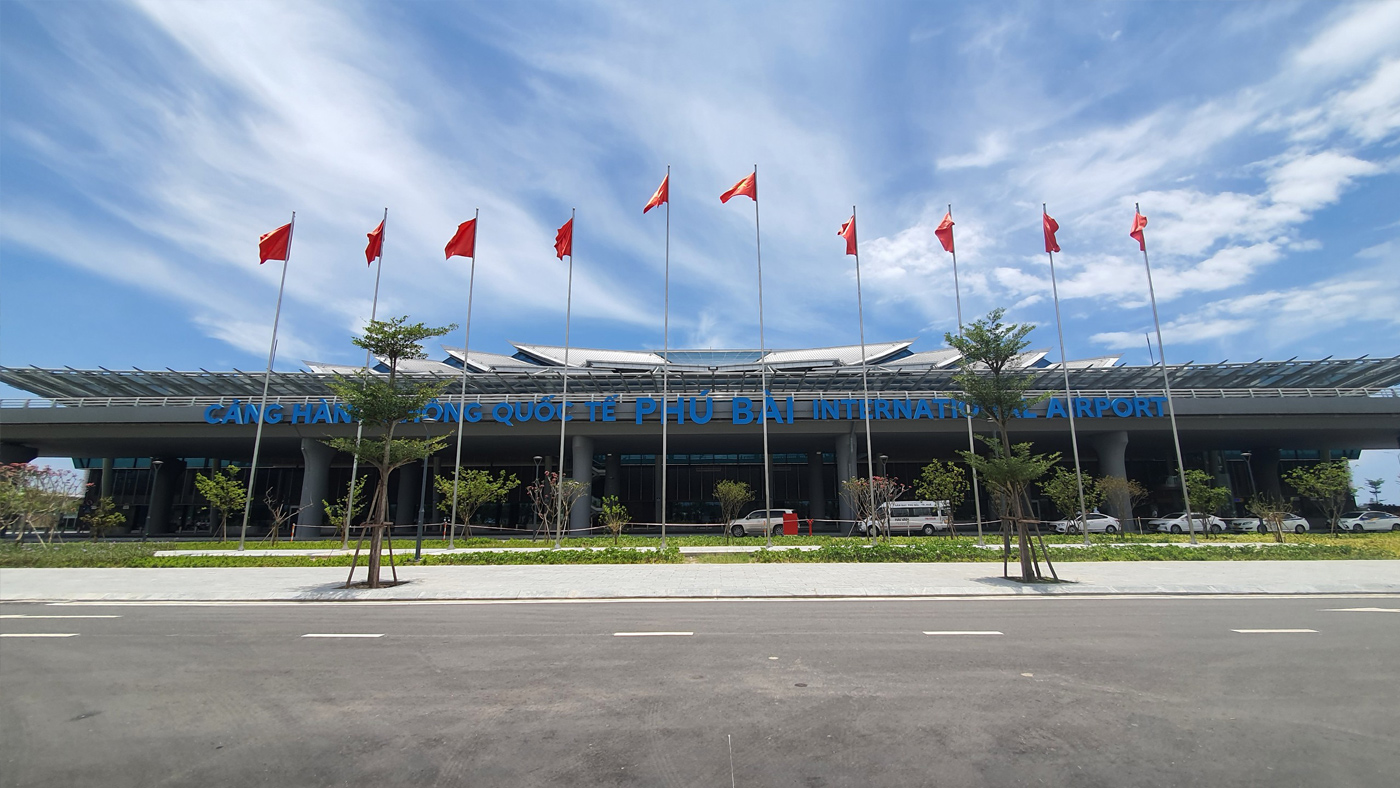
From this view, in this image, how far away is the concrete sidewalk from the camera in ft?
48.4

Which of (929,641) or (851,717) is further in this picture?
(929,641)

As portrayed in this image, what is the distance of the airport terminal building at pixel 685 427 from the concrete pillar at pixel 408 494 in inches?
7.4

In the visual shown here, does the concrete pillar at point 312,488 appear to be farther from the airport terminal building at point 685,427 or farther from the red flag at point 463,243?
the red flag at point 463,243

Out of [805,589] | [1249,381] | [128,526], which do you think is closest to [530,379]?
[805,589]

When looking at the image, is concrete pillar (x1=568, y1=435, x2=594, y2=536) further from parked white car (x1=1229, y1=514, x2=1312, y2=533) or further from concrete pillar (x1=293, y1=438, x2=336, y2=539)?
parked white car (x1=1229, y1=514, x2=1312, y2=533)

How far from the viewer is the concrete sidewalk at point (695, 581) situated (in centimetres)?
1477

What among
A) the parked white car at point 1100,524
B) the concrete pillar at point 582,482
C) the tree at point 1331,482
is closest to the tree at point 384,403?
the concrete pillar at point 582,482

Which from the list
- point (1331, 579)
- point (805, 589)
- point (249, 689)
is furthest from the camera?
point (1331, 579)

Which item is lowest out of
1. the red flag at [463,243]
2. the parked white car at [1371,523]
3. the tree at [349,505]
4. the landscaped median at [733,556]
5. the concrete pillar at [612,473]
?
the landscaped median at [733,556]

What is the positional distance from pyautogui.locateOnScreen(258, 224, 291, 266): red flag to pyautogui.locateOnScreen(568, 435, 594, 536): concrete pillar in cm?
1786

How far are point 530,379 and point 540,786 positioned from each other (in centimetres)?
4517

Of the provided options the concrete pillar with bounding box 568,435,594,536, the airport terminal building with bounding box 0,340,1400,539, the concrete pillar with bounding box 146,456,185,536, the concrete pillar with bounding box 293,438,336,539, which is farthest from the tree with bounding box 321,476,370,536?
the concrete pillar with bounding box 146,456,185,536

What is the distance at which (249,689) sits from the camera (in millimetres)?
7133

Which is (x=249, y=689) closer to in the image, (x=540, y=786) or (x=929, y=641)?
(x=540, y=786)
